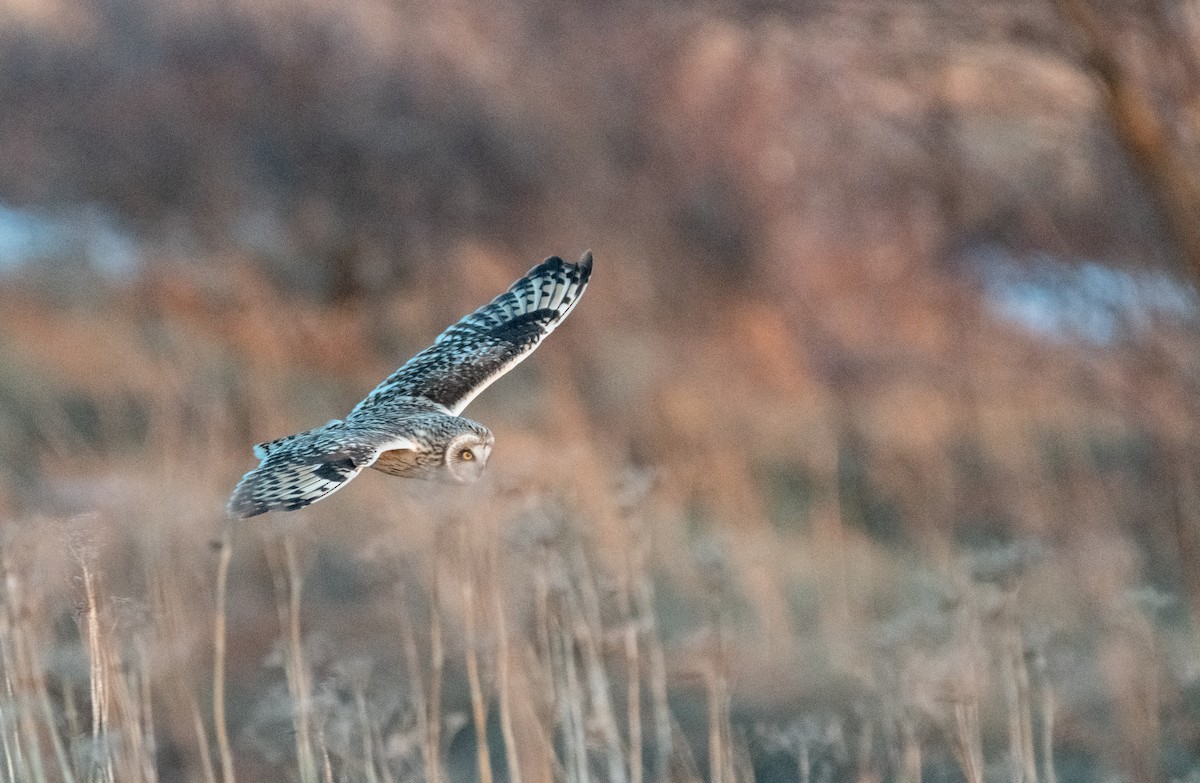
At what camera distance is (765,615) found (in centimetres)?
176

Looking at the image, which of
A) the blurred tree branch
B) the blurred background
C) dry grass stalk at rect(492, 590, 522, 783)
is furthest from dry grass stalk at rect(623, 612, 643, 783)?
the blurred tree branch

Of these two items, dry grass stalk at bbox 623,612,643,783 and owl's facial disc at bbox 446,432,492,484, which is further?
dry grass stalk at bbox 623,612,643,783

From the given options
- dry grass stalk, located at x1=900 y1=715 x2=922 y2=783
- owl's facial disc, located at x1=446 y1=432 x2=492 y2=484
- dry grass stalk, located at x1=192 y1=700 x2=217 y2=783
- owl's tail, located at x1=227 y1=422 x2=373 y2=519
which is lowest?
dry grass stalk, located at x1=900 y1=715 x2=922 y2=783

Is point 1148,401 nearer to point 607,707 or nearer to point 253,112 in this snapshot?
point 607,707

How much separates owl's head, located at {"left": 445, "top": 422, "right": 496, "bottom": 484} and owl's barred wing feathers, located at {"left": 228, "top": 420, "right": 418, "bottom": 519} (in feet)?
0.19

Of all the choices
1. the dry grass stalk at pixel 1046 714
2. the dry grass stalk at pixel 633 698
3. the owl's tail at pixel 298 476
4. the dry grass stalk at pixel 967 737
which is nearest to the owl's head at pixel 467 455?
the owl's tail at pixel 298 476

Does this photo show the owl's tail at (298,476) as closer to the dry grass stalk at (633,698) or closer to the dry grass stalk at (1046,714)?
the dry grass stalk at (633,698)

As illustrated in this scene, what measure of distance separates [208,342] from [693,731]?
2.85 ft


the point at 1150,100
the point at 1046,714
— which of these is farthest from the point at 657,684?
the point at 1150,100

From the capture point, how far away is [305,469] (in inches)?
43.5

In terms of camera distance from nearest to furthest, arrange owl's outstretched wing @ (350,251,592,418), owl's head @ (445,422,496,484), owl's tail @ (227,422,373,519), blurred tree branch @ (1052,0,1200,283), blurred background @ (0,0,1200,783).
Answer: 1. owl's tail @ (227,422,373,519)
2. owl's head @ (445,422,496,484)
3. owl's outstretched wing @ (350,251,592,418)
4. blurred tree branch @ (1052,0,1200,283)
5. blurred background @ (0,0,1200,783)

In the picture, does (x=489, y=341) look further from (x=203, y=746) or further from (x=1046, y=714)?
(x=1046, y=714)

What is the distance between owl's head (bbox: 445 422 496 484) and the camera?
4.33 feet

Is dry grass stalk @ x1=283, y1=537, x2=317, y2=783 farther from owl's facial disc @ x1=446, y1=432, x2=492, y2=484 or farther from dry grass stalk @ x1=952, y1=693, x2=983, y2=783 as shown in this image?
dry grass stalk @ x1=952, y1=693, x2=983, y2=783
